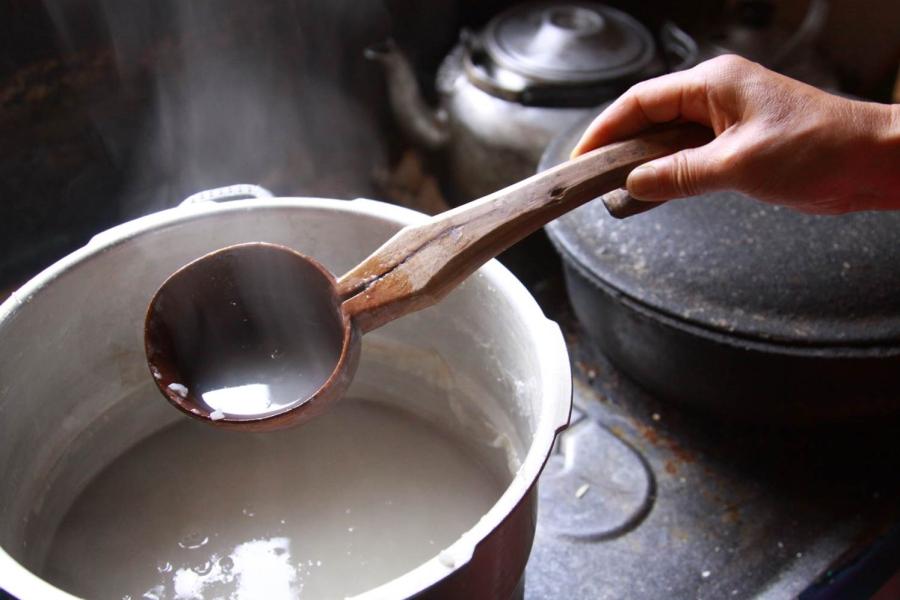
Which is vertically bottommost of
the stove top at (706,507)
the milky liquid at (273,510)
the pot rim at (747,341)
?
the stove top at (706,507)

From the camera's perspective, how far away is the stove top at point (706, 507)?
0.99 m

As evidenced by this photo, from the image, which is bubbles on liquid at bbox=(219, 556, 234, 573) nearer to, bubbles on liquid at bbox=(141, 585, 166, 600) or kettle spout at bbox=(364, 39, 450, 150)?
bubbles on liquid at bbox=(141, 585, 166, 600)

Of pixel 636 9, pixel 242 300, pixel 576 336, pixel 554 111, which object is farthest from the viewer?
pixel 636 9

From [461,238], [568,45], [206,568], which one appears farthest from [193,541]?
[568,45]

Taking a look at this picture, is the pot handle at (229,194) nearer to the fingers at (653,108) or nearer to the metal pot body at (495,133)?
the fingers at (653,108)

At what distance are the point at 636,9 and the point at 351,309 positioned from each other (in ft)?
4.58

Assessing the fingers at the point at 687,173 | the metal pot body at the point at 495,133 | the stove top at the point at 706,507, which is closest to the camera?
the fingers at the point at 687,173

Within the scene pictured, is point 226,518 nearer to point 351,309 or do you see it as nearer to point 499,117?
point 351,309

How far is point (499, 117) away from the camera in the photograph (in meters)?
1.45

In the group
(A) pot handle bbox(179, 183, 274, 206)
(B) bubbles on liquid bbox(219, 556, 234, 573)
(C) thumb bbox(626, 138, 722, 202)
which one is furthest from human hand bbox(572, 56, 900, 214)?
(B) bubbles on liquid bbox(219, 556, 234, 573)

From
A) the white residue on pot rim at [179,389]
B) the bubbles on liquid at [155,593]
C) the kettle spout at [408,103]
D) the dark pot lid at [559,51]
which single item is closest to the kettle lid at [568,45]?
the dark pot lid at [559,51]

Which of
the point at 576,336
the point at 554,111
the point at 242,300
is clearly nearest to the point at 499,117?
the point at 554,111

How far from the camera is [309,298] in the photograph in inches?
34.0

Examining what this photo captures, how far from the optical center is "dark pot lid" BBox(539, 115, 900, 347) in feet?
3.03
